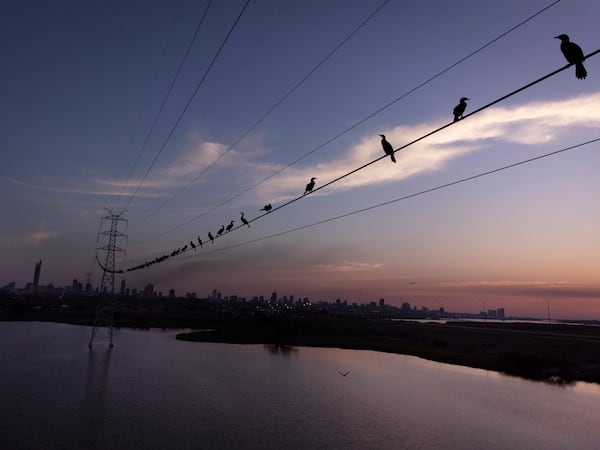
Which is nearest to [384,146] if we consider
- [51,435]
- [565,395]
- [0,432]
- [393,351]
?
[51,435]

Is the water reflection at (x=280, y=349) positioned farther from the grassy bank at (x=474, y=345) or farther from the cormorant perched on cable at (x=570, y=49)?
the cormorant perched on cable at (x=570, y=49)

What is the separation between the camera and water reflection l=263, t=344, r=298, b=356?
7718cm

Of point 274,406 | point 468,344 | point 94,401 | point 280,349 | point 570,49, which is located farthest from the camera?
point 280,349

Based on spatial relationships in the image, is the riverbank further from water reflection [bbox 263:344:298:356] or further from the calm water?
the calm water

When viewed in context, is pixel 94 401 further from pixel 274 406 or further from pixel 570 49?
pixel 570 49

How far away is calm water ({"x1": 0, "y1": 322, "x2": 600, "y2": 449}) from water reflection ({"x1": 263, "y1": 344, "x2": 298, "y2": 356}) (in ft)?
45.9

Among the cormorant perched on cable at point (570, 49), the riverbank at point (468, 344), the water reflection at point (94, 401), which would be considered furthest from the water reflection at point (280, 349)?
the cormorant perched on cable at point (570, 49)

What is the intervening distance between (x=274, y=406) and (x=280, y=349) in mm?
46102

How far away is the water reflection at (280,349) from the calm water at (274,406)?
1399 centimetres

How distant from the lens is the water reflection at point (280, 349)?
7718 cm

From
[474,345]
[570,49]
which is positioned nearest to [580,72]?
[570,49]

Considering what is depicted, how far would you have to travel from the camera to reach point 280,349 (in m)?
82.9

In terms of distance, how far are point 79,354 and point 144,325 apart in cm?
7034

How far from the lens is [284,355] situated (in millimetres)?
73875
